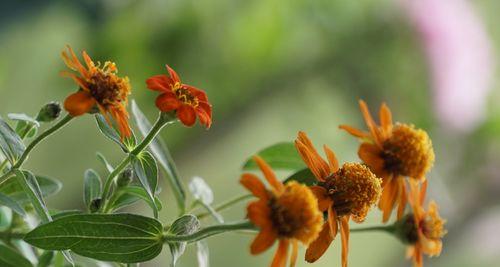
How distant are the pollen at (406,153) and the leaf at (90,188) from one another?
0.47 feet

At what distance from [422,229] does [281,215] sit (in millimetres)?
146

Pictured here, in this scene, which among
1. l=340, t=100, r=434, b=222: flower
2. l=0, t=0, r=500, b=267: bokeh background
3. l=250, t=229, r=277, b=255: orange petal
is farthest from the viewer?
l=0, t=0, r=500, b=267: bokeh background

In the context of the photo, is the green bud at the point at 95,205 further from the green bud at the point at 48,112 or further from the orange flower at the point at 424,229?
the orange flower at the point at 424,229

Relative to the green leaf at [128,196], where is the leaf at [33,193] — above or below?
above

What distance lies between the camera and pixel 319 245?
309mm

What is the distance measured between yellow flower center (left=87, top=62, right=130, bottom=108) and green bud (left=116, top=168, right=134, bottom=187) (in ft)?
0.12

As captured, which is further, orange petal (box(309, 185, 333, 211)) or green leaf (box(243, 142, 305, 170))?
green leaf (box(243, 142, 305, 170))

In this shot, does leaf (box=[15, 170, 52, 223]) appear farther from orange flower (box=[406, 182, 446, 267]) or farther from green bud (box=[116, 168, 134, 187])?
orange flower (box=[406, 182, 446, 267])

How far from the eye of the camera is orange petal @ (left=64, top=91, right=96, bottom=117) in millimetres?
281

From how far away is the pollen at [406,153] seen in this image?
0.38 meters

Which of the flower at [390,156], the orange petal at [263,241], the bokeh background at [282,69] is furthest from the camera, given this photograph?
the bokeh background at [282,69]

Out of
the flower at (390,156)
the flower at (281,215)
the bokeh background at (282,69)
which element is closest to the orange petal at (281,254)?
the flower at (281,215)

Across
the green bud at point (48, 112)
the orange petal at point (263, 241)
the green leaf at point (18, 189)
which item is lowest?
the orange petal at point (263, 241)

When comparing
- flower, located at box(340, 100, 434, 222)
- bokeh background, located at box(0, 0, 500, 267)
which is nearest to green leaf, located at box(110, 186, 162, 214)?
flower, located at box(340, 100, 434, 222)
